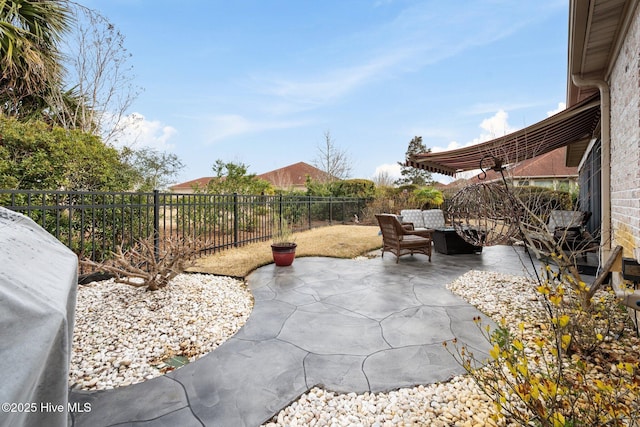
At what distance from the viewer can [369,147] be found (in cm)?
2091

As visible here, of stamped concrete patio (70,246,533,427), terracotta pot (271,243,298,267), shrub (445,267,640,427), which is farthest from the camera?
terracotta pot (271,243,298,267)

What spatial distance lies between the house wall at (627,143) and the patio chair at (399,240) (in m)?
2.77

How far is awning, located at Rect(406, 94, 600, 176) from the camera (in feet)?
13.3

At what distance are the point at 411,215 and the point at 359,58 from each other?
251 inches

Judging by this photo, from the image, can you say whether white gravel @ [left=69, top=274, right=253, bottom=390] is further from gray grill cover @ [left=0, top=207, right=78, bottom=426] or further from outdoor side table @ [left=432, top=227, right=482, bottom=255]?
outdoor side table @ [left=432, top=227, right=482, bottom=255]

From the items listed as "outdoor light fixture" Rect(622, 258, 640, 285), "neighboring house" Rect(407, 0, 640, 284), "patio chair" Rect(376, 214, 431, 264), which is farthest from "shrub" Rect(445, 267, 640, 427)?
"patio chair" Rect(376, 214, 431, 264)

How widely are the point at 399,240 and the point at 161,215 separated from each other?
4689 mm

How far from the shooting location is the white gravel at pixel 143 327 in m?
2.11

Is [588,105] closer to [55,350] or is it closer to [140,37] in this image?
[55,350]

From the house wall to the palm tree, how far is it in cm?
857

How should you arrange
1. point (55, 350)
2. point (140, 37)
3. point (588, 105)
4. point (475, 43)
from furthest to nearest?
point (140, 37) → point (475, 43) → point (588, 105) → point (55, 350)

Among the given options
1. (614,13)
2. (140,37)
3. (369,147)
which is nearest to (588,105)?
(614,13)

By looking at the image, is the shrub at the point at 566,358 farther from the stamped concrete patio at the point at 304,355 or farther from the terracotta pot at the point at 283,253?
the terracotta pot at the point at 283,253

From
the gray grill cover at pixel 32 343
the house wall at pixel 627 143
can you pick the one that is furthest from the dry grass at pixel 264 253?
the house wall at pixel 627 143
